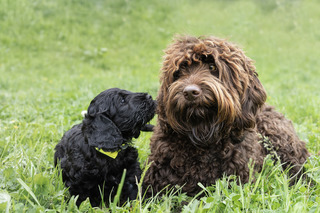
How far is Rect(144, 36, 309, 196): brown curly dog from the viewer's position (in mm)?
2904

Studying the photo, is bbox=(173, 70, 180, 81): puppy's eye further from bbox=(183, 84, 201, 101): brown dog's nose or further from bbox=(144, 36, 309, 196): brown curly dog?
bbox=(183, 84, 201, 101): brown dog's nose

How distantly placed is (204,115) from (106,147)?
0.89 meters

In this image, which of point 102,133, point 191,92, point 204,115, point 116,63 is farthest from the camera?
point 116,63

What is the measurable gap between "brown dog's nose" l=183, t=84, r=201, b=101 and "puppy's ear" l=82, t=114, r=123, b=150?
0.80 meters

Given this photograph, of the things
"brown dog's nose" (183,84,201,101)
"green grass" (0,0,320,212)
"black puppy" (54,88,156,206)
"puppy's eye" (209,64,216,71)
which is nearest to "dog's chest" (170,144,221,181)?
"green grass" (0,0,320,212)

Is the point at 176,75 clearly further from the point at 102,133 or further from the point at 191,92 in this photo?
the point at 102,133

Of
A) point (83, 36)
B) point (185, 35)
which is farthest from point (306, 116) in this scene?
point (83, 36)

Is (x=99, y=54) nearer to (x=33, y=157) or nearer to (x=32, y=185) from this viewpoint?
(x=33, y=157)

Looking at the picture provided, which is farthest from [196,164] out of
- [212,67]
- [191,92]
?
[212,67]

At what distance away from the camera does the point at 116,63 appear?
35.9 feet

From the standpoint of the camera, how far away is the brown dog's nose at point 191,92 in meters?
2.77

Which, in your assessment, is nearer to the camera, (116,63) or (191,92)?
(191,92)

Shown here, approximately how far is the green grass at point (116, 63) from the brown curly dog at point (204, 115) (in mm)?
254

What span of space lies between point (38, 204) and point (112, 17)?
37.3 feet
